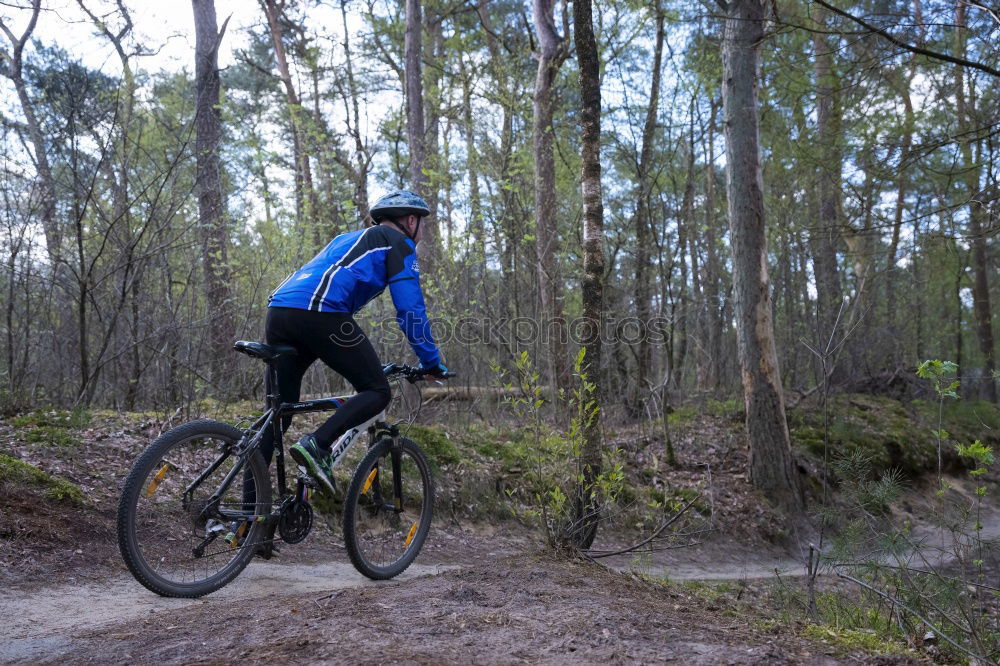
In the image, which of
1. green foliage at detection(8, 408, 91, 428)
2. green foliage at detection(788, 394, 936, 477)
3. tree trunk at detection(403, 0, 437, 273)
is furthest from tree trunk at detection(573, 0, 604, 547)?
tree trunk at detection(403, 0, 437, 273)

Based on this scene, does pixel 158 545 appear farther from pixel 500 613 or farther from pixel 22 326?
pixel 22 326

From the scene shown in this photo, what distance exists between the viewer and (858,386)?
1438 centimetres

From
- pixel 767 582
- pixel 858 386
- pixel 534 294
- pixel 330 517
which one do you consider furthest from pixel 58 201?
pixel 858 386

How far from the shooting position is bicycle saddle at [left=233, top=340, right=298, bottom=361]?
143 inches

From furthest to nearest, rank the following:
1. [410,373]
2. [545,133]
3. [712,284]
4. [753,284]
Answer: [712,284]
[545,133]
[753,284]
[410,373]

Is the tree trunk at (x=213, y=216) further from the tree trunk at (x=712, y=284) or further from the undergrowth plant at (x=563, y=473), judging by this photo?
the tree trunk at (x=712, y=284)

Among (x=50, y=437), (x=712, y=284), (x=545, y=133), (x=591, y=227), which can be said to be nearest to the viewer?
(x=591, y=227)

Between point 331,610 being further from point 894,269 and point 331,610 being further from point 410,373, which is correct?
point 894,269

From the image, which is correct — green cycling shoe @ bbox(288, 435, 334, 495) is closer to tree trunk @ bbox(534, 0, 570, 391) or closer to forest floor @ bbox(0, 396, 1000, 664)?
forest floor @ bbox(0, 396, 1000, 664)

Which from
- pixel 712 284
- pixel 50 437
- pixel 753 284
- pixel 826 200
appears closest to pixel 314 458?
pixel 50 437

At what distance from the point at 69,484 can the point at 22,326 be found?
4.12 meters

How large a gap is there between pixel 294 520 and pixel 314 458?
0.38 meters

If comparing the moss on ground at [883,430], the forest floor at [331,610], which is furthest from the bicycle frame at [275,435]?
the moss on ground at [883,430]

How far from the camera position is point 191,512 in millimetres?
3678
